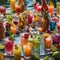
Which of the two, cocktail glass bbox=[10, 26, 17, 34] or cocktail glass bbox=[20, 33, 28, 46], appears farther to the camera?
cocktail glass bbox=[10, 26, 17, 34]

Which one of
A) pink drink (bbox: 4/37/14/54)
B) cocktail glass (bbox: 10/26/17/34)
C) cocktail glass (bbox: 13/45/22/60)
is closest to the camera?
cocktail glass (bbox: 13/45/22/60)

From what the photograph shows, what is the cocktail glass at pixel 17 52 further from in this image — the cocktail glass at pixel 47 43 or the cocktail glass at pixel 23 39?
the cocktail glass at pixel 47 43

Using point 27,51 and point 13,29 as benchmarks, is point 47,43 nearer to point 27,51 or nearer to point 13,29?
point 27,51

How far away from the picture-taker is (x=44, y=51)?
2381 mm

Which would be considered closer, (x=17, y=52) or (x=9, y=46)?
(x=17, y=52)

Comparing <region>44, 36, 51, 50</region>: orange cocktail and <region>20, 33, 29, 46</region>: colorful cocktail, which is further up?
<region>20, 33, 29, 46</region>: colorful cocktail

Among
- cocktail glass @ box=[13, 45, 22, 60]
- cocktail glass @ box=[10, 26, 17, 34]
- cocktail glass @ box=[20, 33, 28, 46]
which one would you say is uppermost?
cocktail glass @ box=[10, 26, 17, 34]

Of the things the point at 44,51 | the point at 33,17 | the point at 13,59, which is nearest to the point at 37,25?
the point at 33,17

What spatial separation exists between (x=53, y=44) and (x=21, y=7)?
2.80 feet

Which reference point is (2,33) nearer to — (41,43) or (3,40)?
(3,40)

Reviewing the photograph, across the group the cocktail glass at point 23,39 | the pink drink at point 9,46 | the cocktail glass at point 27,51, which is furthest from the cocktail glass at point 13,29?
the cocktail glass at point 27,51

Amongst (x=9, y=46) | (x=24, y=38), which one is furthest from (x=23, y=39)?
(x=9, y=46)

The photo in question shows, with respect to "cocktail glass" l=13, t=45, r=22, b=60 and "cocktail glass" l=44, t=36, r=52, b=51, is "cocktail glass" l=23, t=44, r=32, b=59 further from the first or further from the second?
"cocktail glass" l=44, t=36, r=52, b=51

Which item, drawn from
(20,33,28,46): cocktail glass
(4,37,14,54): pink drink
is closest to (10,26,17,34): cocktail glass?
(20,33,28,46): cocktail glass
